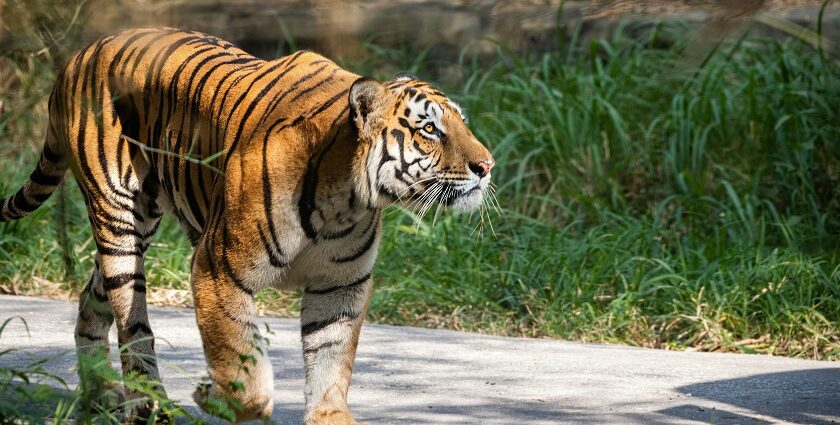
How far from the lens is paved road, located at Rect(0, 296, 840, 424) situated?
4.08 m

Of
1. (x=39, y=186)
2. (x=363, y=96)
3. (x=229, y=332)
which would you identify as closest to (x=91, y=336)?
(x=39, y=186)

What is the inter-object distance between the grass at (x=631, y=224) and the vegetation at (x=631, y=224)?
1 centimetres

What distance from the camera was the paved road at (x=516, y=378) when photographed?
4.08 metres

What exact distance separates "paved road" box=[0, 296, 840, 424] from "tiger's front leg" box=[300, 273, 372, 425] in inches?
12.3

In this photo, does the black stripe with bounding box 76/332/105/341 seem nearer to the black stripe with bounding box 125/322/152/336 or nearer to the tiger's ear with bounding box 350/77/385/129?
the black stripe with bounding box 125/322/152/336

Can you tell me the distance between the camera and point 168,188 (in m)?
4.00

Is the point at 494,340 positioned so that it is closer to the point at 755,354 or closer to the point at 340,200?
the point at 755,354

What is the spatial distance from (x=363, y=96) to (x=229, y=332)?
83 cm

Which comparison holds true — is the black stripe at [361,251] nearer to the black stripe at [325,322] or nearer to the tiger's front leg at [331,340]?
the tiger's front leg at [331,340]

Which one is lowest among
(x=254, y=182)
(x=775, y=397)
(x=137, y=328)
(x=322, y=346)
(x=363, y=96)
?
(x=775, y=397)

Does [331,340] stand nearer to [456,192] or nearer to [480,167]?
[456,192]

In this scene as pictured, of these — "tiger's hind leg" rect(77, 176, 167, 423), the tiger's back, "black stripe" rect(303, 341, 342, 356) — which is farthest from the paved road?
the tiger's back

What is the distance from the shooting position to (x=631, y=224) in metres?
7.02

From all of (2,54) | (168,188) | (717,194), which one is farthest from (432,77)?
(2,54)
